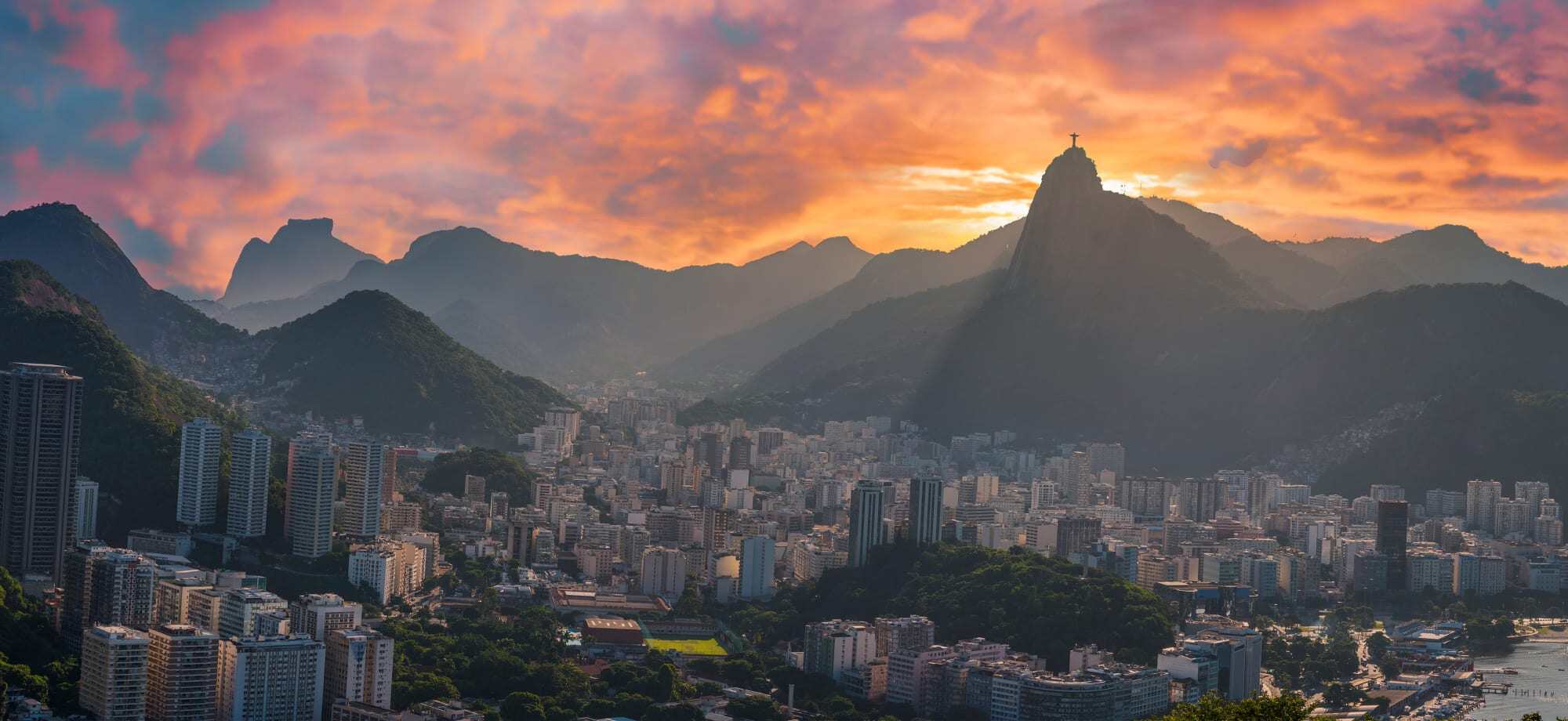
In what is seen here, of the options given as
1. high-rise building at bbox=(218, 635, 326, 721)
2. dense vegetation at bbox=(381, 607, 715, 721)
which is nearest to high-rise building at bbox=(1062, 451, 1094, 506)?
dense vegetation at bbox=(381, 607, 715, 721)

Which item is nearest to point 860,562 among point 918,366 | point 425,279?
point 918,366

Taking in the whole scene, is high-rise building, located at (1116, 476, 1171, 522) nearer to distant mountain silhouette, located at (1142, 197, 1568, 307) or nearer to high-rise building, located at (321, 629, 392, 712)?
high-rise building, located at (321, 629, 392, 712)

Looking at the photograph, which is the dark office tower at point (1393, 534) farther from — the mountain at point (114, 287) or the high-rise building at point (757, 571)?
the mountain at point (114, 287)

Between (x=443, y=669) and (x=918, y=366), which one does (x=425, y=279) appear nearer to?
(x=918, y=366)

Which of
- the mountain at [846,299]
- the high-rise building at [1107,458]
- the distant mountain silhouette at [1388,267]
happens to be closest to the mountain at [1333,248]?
the distant mountain silhouette at [1388,267]

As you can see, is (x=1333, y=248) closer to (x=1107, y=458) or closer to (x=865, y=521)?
(x=1107, y=458)

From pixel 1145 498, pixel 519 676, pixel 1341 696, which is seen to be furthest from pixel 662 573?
pixel 1145 498
